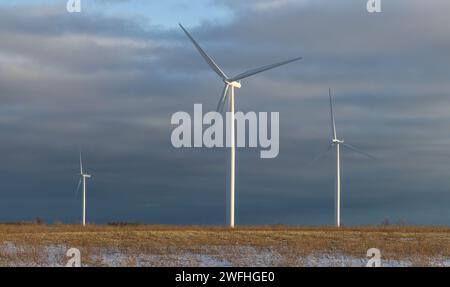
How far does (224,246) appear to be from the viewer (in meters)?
48.2

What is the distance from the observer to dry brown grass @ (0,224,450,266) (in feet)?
129

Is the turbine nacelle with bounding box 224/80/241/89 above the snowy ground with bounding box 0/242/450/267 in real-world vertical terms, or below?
above

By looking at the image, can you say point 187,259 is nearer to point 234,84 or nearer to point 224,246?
point 224,246

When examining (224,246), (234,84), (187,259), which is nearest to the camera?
(187,259)

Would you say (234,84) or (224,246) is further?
(234,84)

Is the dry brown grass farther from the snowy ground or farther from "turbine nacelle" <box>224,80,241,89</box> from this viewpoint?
"turbine nacelle" <box>224,80,241,89</box>

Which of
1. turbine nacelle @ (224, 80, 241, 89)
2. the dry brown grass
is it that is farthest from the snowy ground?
turbine nacelle @ (224, 80, 241, 89)

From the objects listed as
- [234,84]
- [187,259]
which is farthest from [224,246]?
[234,84]

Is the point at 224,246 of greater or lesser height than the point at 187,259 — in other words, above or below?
above

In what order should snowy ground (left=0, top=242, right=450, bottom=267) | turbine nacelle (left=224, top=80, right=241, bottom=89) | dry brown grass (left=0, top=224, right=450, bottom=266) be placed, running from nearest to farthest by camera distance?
1. snowy ground (left=0, top=242, right=450, bottom=267)
2. dry brown grass (left=0, top=224, right=450, bottom=266)
3. turbine nacelle (left=224, top=80, right=241, bottom=89)
